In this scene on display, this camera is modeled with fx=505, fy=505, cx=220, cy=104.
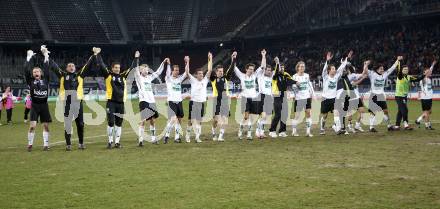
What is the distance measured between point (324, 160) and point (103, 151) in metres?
6.40

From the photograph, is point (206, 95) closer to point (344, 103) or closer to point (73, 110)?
point (73, 110)

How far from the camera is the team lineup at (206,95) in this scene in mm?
15164

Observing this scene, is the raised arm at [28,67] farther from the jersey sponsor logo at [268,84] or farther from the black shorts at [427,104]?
the black shorts at [427,104]

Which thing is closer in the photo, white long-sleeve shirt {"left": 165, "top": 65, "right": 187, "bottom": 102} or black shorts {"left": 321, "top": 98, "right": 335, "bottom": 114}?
white long-sleeve shirt {"left": 165, "top": 65, "right": 187, "bottom": 102}

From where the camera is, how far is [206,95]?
17.7 meters

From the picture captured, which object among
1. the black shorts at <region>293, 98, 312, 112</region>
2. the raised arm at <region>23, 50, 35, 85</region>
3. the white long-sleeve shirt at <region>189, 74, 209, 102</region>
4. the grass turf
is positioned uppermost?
the raised arm at <region>23, 50, 35, 85</region>

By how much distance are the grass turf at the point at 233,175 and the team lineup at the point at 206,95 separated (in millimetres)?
1057

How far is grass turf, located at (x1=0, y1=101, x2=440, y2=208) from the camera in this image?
27.2ft

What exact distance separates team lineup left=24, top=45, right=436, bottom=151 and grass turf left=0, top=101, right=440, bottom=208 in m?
1.06

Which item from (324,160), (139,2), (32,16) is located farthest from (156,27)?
(324,160)

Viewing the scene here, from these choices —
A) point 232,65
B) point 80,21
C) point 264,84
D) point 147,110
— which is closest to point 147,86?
point 147,110

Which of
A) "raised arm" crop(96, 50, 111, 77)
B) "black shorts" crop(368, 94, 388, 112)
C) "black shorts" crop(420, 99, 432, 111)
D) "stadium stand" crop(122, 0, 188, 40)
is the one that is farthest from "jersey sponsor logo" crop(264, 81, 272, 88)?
"stadium stand" crop(122, 0, 188, 40)

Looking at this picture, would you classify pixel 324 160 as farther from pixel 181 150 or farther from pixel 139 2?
pixel 139 2

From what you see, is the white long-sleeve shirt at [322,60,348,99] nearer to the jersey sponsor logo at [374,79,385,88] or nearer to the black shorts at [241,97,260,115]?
the jersey sponsor logo at [374,79,385,88]
